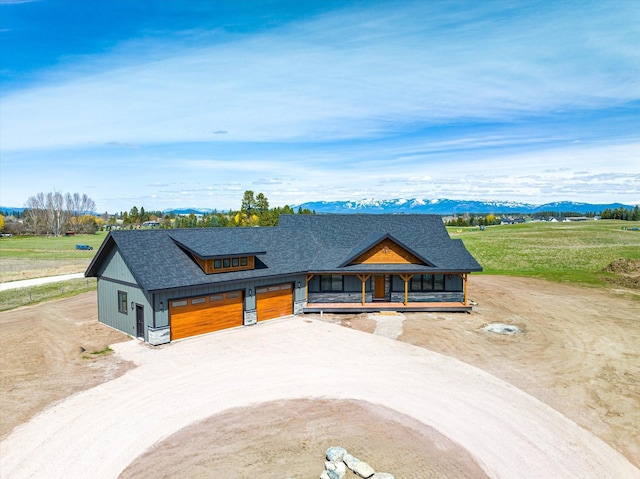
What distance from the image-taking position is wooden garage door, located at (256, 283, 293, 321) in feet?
83.5

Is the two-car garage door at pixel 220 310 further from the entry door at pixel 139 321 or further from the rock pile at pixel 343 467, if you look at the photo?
the rock pile at pixel 343 467

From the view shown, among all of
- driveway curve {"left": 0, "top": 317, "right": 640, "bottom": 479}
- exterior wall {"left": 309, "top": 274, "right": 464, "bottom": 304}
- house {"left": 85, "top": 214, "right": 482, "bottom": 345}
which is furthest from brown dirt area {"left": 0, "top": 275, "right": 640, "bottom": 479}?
house {"left": 85, "top": 214, "right": 482, "bottom": 345}

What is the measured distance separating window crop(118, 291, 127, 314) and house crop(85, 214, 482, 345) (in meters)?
0.06

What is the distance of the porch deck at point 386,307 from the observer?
27234 millimetres

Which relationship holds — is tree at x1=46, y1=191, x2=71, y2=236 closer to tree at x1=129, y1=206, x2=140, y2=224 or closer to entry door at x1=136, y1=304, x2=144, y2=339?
tree at x1=129, y1=206, x2=140, y2=224

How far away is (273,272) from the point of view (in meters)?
25.5

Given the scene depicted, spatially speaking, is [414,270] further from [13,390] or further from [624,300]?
[13,390]

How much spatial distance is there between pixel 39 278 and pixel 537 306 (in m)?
46.6

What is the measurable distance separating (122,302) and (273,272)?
28.0ft

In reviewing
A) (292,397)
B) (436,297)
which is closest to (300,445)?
(292,397)

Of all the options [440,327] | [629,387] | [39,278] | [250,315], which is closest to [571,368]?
[629,387]

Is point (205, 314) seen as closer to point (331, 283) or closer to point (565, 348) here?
point (331, 283)

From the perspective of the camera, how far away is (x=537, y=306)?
29.1 meters

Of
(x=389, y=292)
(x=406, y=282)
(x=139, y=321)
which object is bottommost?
(x=139, y=321)
